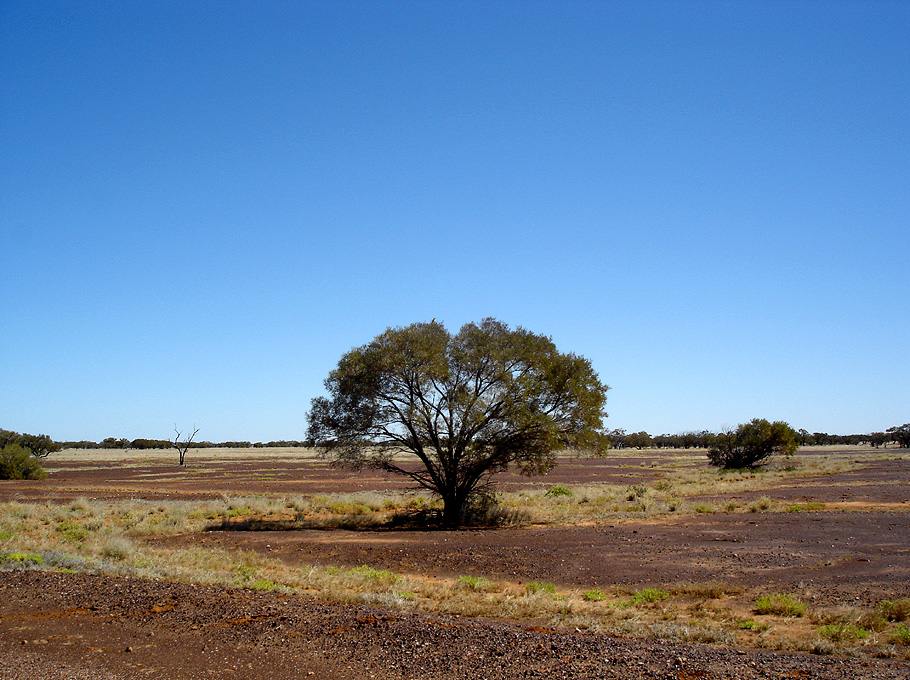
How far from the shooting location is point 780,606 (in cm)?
1198

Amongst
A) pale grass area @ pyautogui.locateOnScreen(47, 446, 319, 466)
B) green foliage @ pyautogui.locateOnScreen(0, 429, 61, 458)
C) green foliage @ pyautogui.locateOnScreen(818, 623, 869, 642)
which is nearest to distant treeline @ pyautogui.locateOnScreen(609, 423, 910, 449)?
pale grass area @ pyautogui.locateOnScreen(47, 446, 319, 466)

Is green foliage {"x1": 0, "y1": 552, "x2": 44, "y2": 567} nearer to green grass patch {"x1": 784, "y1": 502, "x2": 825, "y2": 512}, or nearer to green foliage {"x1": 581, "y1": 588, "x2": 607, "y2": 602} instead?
green foliage {"x1": 581, "y1": 588, "x2": 607, "y2": 602}

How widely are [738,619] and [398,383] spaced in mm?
17124

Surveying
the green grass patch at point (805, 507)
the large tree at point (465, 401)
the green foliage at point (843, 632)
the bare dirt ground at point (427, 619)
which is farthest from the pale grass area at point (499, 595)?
the green grass patch at point (805, 507)

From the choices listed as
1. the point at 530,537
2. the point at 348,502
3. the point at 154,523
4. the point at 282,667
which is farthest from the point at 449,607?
the point at 348,502

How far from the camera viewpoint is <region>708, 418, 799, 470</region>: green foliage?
6091 cm

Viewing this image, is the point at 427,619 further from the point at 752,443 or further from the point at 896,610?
the point at 752,443

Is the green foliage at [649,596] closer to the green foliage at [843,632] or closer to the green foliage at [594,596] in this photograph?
the green foliage at [594,596]

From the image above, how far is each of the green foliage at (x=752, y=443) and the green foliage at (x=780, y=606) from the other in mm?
53062

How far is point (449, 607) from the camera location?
11547mm

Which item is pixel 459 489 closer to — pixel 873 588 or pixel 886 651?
pixel 873 588

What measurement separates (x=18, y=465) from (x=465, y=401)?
46.7 meters

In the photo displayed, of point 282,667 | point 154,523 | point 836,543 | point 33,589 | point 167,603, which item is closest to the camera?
point 282,667

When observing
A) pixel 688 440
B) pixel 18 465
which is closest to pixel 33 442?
pixel 18 465
